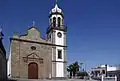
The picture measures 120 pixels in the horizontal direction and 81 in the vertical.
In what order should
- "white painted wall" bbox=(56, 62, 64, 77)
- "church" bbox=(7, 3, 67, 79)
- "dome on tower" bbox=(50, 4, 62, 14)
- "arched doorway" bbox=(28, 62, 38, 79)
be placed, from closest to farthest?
"church" bbox=(7, 3, 67, 79), "arched doorway" bbox=(28, 62, 38, 79), "white painted wall" bbox=(56, 62, 64, 77), "dome on tower" bbox=(50, 4, 62, 14)

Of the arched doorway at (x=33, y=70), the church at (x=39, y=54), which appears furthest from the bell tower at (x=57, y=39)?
the arched doorway at (x=33, y=70)

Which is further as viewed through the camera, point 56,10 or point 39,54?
point 56,10

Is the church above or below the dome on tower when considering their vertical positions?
below

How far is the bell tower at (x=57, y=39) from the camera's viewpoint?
143 feet

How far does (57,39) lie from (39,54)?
15.3 feet

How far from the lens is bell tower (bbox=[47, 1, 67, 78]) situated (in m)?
43.6

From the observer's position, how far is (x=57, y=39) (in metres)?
45.0

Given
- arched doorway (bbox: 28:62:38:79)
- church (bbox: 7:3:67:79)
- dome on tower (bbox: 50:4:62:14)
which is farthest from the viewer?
dome on tower (bbox: 50:4:62:14)

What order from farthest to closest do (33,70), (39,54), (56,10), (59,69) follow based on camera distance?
(56,10), (59,69), (39,54), (33,70)

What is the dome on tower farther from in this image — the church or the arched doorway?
the arched doorway

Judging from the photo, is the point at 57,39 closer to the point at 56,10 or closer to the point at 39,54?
the point at 39,54

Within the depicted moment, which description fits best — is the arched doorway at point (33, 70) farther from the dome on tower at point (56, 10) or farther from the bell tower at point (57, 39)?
the dome on tower at point (56, 10)

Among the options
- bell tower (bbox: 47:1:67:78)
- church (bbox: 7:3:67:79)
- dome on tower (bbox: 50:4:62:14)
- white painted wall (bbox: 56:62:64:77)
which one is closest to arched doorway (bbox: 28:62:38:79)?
church (bbox: 7:3:67:79)

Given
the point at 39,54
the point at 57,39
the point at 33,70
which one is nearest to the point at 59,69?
the point at 39,54
